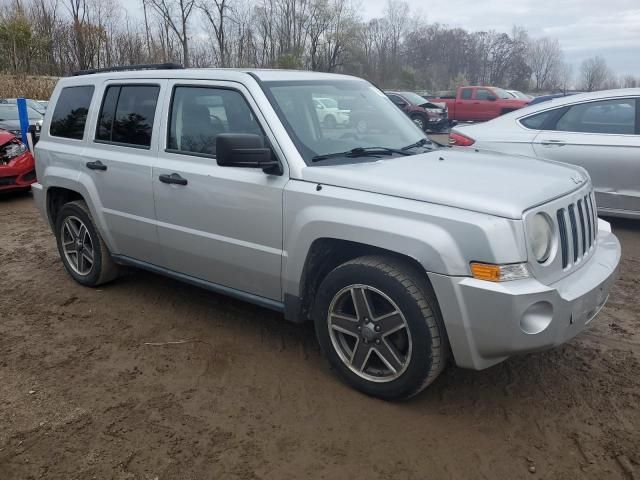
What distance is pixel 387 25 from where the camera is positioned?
200 feet

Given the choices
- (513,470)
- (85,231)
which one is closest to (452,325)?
(513,470)

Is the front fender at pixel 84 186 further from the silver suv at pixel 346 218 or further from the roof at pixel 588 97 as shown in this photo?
the roof at pixel 588 97

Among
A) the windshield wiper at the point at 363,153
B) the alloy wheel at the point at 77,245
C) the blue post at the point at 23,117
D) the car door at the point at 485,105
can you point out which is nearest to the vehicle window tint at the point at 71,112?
the alloy wheel at the point at 77,245

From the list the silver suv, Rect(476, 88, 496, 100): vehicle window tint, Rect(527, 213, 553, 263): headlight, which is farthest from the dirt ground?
Rect(476, 88, 496, 100): vehicle window tint

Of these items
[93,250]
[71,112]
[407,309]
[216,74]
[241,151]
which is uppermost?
[216,74]

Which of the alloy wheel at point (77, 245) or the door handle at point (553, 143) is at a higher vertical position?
the door handle at point (553, 143)

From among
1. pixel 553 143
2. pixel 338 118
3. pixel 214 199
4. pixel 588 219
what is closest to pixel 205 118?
pixel 214 199

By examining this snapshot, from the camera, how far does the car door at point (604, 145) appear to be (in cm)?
633

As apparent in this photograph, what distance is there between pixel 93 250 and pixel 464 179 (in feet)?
10.9

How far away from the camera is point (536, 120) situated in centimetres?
707

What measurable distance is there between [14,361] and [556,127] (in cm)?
614

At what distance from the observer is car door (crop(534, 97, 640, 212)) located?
6.33m

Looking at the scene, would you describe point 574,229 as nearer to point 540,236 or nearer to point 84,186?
point 540,236

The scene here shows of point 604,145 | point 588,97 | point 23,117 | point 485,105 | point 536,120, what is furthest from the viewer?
point 485,105
